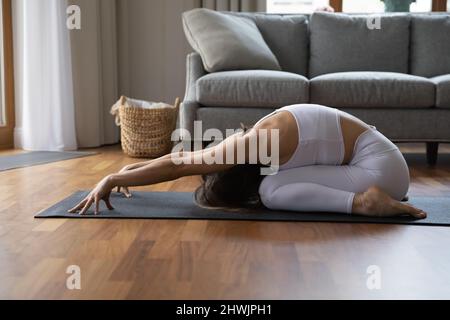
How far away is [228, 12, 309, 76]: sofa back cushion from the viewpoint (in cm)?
416

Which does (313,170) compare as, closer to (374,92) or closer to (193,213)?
(193,213)

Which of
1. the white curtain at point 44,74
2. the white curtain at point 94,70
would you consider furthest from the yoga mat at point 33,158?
the white curtain at point 94,70

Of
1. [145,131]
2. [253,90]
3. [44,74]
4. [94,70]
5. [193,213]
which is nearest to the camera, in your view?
[193,213]

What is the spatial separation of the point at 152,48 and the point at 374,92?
2.15m

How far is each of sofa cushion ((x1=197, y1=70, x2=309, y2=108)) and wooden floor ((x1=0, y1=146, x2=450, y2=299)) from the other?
1.35 meters

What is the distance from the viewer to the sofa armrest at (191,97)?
11.5ft

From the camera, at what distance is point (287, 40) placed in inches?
164

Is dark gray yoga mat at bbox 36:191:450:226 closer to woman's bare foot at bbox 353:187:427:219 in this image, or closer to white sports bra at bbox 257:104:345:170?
woman's bare foot at bbox 353:187:427:219

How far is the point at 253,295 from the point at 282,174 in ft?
2.88

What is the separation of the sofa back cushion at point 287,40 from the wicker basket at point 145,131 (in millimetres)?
792

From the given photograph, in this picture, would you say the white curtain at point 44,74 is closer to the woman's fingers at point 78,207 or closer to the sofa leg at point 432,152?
the woman's fingers at point 78,207

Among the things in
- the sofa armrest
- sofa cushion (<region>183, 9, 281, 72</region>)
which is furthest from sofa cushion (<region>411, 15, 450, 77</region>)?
the sofa armrest

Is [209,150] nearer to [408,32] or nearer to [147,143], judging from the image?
[147,143]

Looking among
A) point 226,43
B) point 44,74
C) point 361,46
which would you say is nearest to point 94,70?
point 44,74
